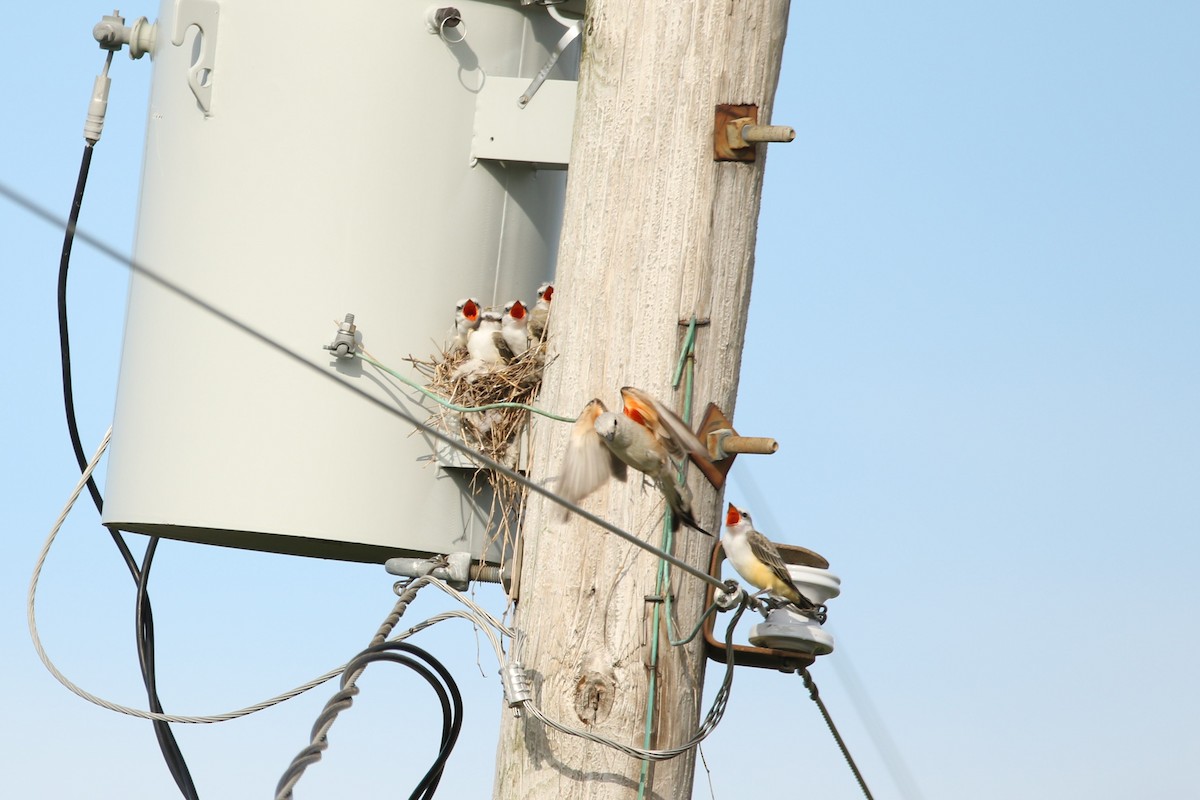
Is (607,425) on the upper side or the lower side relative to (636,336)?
lower

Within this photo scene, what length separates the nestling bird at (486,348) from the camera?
4.89 metres

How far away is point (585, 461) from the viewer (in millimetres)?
3980

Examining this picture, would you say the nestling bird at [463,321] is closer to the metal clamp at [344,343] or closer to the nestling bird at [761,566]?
the metal clamp at [344,343]

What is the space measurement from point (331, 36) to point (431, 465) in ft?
4.45

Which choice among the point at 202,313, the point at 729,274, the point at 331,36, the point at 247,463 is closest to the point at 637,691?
the point at 729,274

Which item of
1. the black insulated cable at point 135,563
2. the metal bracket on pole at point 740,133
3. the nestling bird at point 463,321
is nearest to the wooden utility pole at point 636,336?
the metal bracket on pole at point 740,133

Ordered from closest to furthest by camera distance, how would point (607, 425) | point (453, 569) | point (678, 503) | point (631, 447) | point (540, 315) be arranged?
point (631, 447)
point (607, 425)
point (678, 503)
point (453, 569)
point (540, 315)

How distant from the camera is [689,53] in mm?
4102

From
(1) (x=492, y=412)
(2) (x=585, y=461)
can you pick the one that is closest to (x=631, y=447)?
(2) (x=585, y=461)

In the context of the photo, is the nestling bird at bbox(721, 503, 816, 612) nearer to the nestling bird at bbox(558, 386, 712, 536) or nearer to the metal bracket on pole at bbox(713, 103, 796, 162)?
the nestling bird at bbox(558, 386, 712, 536)

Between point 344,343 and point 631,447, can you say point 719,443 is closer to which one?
point 631,447

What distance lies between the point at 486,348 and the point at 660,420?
45.6 inches

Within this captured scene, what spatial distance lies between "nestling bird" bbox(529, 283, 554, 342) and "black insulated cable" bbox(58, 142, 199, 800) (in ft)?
4.66

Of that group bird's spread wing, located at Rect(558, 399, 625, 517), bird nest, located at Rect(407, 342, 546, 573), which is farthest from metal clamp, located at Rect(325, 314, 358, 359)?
bird's spread wing, located at Rect(558, 399, 625, 517)
